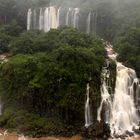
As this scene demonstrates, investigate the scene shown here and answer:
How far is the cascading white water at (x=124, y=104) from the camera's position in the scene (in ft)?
83.0

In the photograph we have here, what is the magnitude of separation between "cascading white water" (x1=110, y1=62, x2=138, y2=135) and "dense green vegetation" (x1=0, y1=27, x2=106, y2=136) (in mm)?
1402

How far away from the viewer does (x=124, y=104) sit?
2616 cm

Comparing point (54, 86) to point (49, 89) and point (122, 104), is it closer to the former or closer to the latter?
point (49, 89)

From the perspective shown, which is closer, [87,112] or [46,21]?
[87,112]

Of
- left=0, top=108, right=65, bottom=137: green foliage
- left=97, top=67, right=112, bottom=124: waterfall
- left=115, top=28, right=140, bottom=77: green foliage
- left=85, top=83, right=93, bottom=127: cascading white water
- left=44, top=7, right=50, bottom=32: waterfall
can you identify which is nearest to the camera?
left=0, top=108, right=65, bottom=137: green foliage

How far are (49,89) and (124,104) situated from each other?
481 centimetres

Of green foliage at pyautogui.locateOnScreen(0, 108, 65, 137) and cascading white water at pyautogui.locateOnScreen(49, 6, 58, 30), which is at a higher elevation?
cascading white water at pyautogui.locateOnScreen(49, 6, 58, 30)

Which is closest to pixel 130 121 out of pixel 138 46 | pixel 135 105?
pixel 135 105

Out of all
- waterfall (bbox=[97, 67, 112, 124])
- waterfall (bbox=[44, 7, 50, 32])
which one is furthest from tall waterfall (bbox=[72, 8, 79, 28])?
waterfall (bbox=[97, 67, 112, 124])

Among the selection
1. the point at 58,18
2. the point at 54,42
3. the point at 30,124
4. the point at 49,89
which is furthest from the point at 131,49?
the point at 58,18

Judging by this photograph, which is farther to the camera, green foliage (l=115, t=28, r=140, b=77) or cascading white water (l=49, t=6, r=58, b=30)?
cascading white water (l=49, t=6, r=58, b=30)

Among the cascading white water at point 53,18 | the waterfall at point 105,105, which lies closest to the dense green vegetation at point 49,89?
the waterfall at point 105,105

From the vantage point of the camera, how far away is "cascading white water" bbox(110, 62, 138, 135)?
2531 cm

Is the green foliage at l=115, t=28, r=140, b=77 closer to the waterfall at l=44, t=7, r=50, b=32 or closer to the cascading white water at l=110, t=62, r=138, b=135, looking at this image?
the cascading white water at l=110, t=62, r=138, b=135
